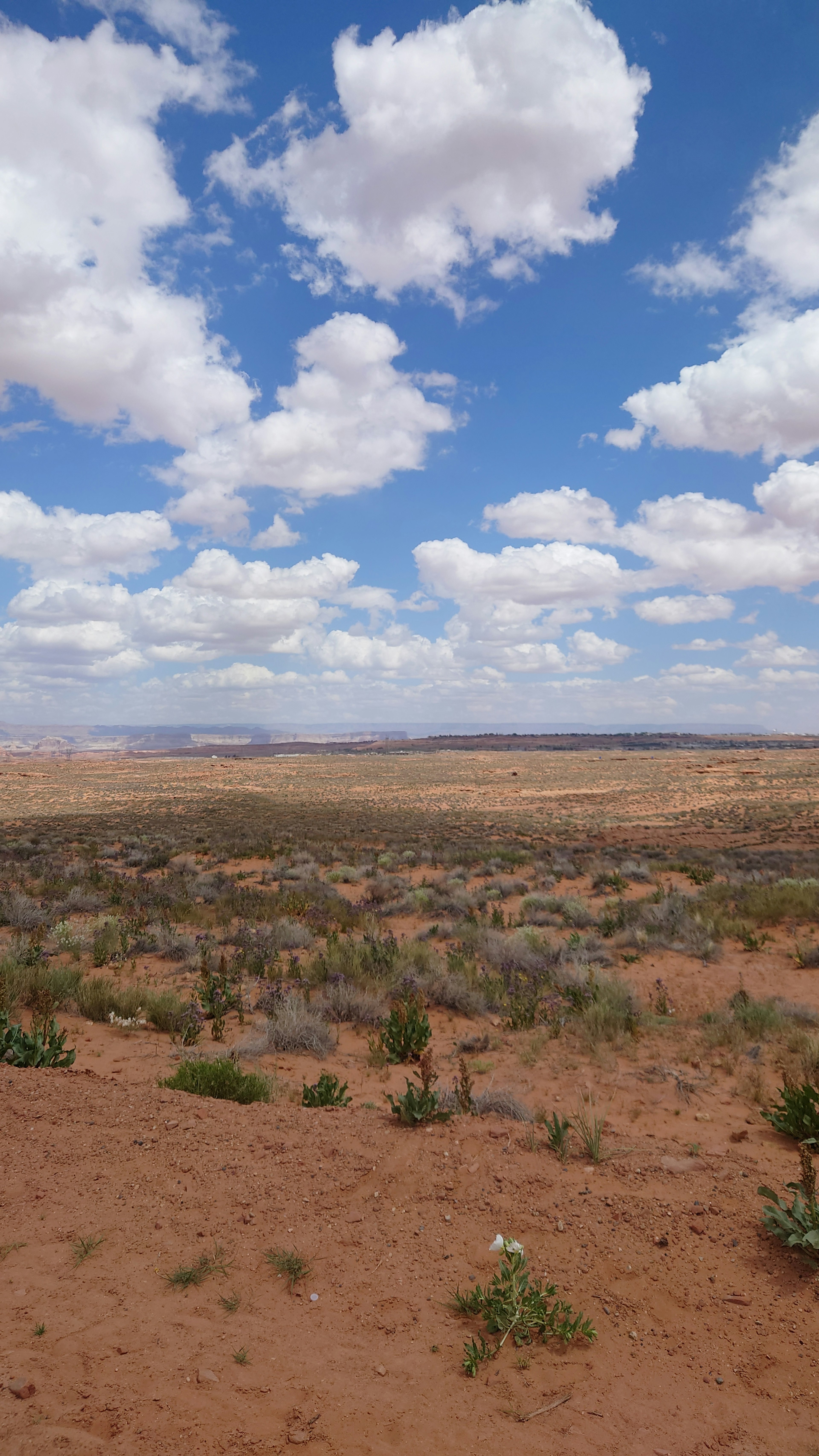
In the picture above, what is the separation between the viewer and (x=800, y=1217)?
3703 mm

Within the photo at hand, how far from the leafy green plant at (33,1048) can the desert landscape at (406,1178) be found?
0.04m

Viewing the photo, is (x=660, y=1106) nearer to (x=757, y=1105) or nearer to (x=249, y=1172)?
(x=757, y=1105)

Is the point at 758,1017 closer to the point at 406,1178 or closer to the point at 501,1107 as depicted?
the point at 501,1107

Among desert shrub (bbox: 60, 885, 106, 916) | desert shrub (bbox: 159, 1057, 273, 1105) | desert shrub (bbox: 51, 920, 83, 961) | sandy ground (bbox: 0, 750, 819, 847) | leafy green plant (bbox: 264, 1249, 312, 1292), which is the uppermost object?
leafy green plant (bbox: 264, 1249, 312, 1292)

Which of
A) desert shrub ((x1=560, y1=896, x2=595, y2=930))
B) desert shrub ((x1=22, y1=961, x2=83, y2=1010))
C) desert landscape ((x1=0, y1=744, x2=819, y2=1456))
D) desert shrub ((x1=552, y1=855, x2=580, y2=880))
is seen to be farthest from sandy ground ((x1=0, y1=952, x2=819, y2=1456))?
desert shrub ((x1=552, y1=855, x2=580, y2=880))

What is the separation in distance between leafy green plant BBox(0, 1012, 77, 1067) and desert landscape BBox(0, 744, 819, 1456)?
0.04 m

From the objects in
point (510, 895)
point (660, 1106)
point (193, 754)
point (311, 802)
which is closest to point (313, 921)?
point (510, 895)

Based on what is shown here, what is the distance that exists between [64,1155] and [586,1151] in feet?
12.6

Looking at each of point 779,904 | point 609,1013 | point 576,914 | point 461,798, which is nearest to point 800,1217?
point 609,1013

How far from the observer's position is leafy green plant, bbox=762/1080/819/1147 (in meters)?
5.12

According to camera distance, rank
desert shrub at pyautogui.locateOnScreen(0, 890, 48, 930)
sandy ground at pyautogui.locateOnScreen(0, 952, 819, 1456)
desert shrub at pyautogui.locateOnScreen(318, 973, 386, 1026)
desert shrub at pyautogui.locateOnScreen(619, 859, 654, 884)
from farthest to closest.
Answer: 1. desert shrub at pyautogui.locateOnScreen(619, 859, 654, 884)
2. desert shrub at pyautogui.locateOnScreen(0, 890, 48, 930)
3. desert shrub at pyautogui.locateOnScreen(318, 973, 386, 1026)
4. sandy ground at pyautogui.locateOnScreen(0, 952, 819, 1456)

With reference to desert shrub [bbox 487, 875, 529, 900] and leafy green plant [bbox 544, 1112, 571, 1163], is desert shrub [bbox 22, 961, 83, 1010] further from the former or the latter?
desert shrub [bbox 487, 875, 529, 900]

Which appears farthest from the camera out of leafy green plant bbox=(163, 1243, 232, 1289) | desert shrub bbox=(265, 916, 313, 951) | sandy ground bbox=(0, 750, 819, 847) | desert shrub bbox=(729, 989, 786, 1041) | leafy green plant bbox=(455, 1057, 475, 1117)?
sandy ground bbox=(0, 750, 819, 847)

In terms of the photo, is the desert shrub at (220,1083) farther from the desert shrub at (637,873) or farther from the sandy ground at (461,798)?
the sandy ground at (461,798)
